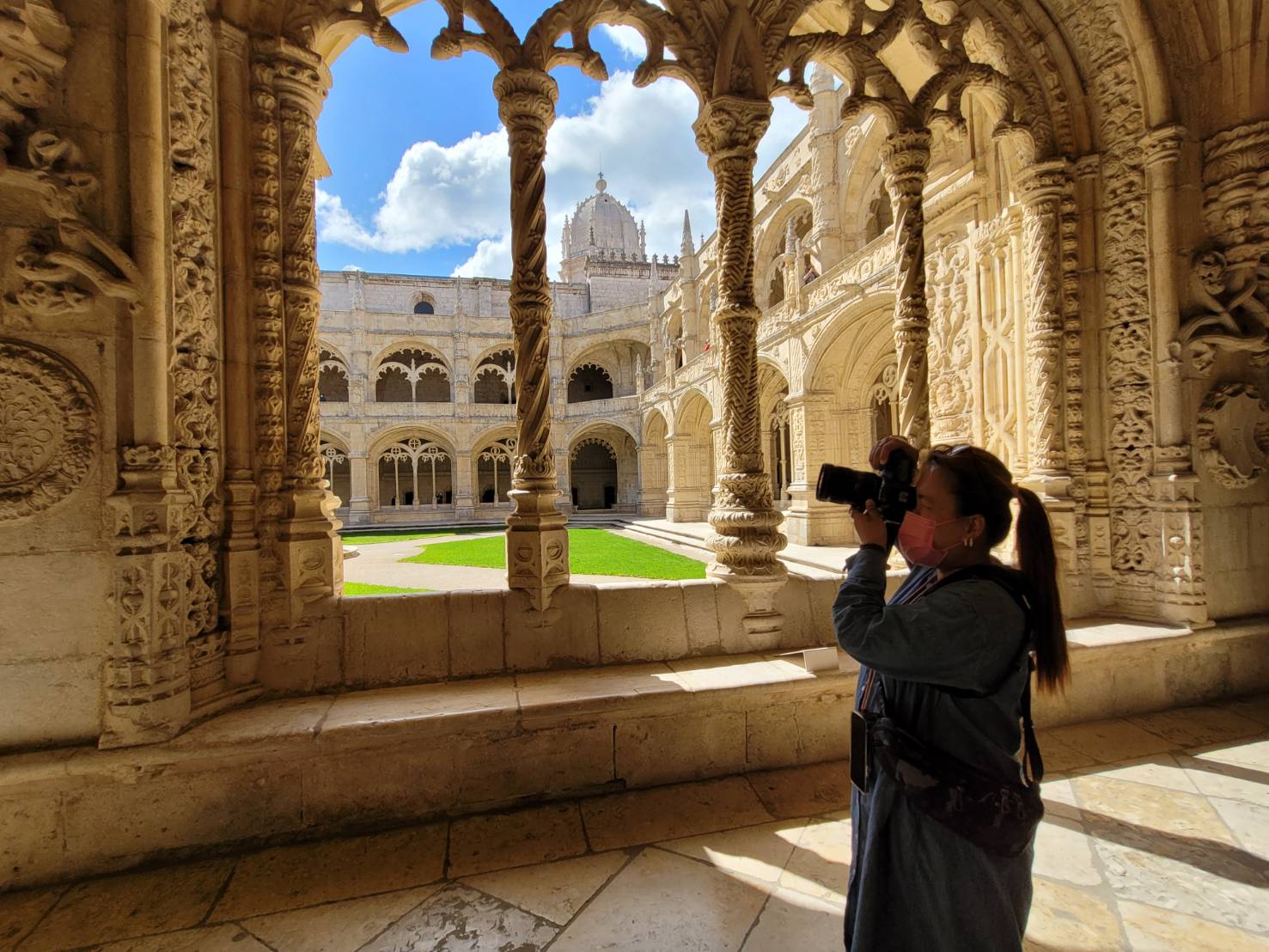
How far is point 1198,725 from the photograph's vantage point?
10.1 ft

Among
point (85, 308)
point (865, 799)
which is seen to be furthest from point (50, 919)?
point (865, 799)

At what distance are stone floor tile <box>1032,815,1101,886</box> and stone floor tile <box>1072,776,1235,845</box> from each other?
0.34ft

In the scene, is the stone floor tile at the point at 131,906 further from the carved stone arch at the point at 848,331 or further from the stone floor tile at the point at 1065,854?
the carved stone arch at the point at 848,331

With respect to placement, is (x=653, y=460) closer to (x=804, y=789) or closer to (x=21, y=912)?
(x=804, y=789)

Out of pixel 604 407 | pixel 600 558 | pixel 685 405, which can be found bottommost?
pixel 600 558

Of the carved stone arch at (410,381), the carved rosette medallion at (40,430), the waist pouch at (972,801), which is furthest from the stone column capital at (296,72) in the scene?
the carved stone arch at (410,381)

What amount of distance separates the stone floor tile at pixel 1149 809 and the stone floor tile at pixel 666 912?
1527 mm

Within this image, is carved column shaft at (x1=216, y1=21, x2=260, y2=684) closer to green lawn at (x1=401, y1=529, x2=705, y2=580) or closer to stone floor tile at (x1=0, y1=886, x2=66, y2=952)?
stone floor tile at (x1=0, y1=886, x2=66, y2=952)

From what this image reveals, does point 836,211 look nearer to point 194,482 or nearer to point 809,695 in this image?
point 809,695

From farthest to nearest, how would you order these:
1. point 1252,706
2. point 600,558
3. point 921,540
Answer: point 600,558 < point 1252,706 < point 921,540

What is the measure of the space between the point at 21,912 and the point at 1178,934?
3.64 meters

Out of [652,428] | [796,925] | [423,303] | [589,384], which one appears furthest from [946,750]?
[423,303]

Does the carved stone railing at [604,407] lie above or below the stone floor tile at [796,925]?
above

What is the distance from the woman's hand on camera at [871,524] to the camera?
1.30 meters
